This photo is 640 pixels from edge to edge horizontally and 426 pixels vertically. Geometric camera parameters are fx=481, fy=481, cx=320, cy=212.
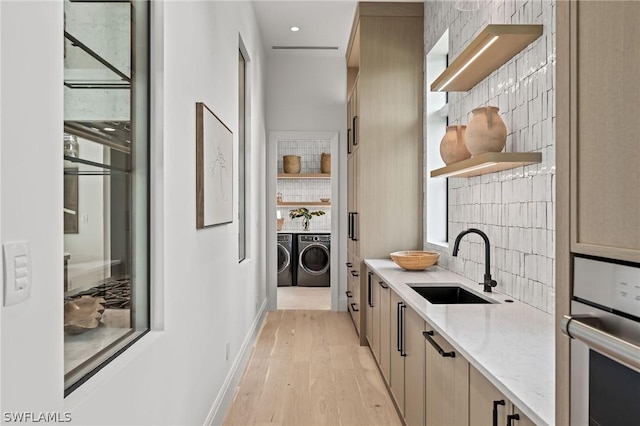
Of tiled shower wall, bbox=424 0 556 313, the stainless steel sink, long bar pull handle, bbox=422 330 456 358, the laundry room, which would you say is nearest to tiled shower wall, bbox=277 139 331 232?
the laundry room

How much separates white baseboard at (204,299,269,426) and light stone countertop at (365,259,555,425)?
3.83 feet

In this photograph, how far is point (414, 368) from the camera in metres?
2.30

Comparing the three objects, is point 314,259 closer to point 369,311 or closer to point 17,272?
point 369,311

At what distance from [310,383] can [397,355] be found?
2.77 feet

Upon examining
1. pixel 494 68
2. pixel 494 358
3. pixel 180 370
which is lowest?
pixel 180 370

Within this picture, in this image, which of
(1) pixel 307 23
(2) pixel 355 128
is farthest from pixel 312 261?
(1) pixel 307 23

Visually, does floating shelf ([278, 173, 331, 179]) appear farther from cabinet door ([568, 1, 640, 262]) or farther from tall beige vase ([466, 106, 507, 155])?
cabinet door ([568, 1, 640, 262])

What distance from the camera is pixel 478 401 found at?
56.4 inches

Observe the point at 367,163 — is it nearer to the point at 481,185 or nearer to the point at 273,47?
the point at 481,185

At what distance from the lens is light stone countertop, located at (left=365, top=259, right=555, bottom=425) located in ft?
3.81

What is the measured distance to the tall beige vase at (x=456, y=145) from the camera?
9.54 ft

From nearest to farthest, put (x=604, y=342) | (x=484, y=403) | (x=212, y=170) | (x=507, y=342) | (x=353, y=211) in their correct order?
(x=604, y=342), (x=484, y=403), (x=507, y=342), (x=212, y=170), (x=353, y=211)

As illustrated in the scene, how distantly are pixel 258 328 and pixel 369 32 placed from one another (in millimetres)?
2959

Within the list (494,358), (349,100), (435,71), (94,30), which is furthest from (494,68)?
(349,100)
